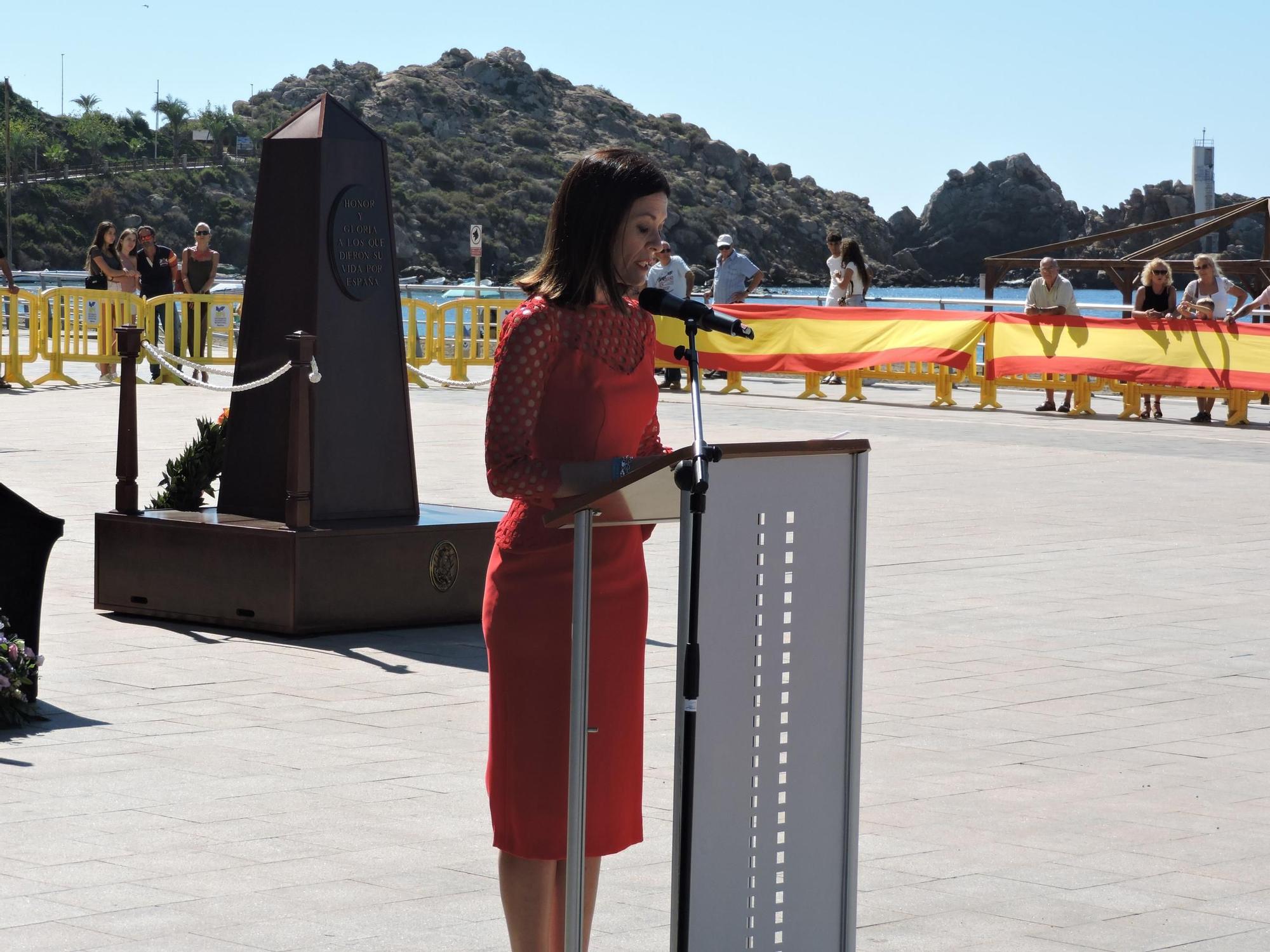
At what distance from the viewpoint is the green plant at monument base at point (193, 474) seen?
921cm

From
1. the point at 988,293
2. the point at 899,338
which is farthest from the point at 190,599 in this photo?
the point at 988,293

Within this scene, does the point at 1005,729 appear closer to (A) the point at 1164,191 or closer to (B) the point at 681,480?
(B) the point at 681,480

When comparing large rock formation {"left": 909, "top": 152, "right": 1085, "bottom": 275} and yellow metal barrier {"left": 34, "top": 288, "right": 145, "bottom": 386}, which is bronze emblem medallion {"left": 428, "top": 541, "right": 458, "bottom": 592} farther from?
large rock formation {"left": 909, "top": 152, "right": 1085, "bottom": 275}

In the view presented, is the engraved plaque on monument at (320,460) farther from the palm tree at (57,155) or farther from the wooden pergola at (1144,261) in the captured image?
the palm tree at (57,155)

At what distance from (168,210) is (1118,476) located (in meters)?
123

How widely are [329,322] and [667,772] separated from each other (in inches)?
129

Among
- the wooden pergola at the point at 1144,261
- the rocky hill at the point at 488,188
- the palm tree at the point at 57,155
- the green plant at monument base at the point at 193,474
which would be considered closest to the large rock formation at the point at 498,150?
the rocky hill at the point at 488,188

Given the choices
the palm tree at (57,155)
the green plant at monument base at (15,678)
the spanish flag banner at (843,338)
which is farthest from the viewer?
the palm tree at (57,155)

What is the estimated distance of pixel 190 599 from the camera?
8594 millimetres

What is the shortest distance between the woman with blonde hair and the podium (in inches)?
720

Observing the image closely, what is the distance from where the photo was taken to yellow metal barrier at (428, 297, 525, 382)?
25.5 m

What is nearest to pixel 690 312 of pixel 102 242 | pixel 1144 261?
pixel 102 242

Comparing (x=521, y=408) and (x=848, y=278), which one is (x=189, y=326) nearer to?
(x=848, y=278)

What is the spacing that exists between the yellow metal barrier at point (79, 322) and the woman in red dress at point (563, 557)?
2093 cm
